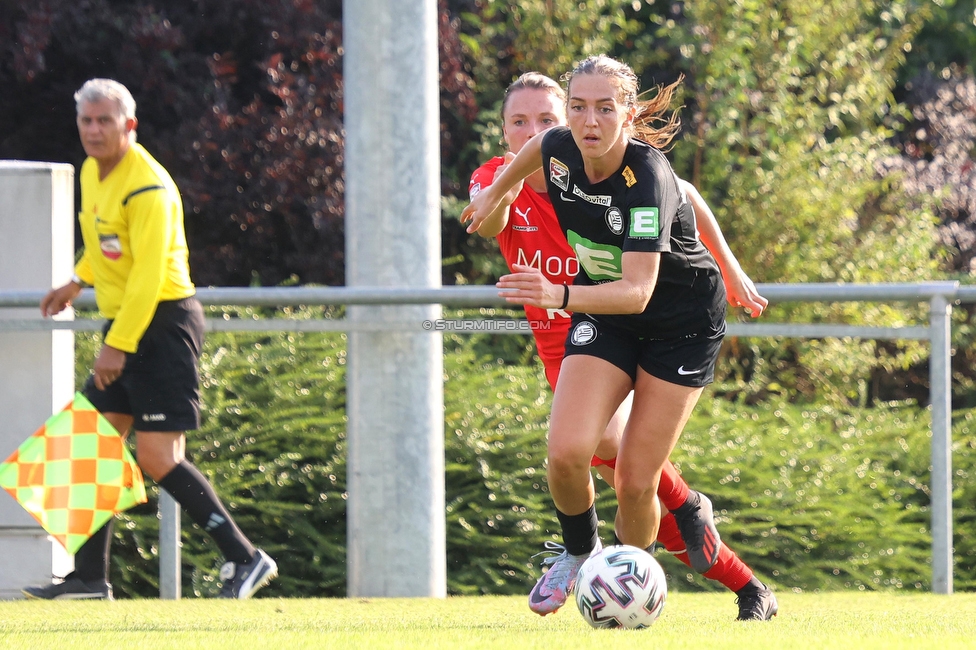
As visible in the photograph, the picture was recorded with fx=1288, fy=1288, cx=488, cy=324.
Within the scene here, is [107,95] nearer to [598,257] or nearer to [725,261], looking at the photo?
[598,257]

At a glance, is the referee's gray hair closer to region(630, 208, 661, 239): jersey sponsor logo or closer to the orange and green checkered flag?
the orange and green checkered flag

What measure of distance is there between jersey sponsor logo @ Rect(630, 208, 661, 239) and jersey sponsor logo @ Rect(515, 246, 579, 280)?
0.99 meters

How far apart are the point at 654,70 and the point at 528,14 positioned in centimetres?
136

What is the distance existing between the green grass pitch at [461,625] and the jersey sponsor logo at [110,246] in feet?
4.30

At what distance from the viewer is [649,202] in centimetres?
389

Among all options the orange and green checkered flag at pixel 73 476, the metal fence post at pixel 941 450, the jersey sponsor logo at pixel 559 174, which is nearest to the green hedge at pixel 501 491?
the metal fence post at pixel 941 450

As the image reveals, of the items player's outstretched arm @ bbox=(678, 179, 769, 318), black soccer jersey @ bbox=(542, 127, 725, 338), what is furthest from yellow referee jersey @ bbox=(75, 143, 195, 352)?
player's outstretched arm @ bbox=(678, 179, 769, 318)

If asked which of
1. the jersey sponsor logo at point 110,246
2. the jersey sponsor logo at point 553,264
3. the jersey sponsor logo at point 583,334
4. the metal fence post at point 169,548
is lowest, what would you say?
the metal fence post at point 169,548

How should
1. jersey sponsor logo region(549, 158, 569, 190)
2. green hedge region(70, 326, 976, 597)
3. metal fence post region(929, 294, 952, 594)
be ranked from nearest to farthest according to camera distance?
jersey sponsor logo region(549, 158, 569, 190) → metal fence post region(929, 294, 952, 594) → green hedge region(70, 326, 976, 597)

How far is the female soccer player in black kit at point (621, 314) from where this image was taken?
3973 mm

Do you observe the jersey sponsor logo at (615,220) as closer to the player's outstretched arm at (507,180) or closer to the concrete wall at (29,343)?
the player's outstretched arm at (507,180)

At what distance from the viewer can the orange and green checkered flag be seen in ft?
16.5

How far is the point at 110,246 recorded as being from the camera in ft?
15.6

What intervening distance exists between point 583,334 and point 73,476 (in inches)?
86.2
